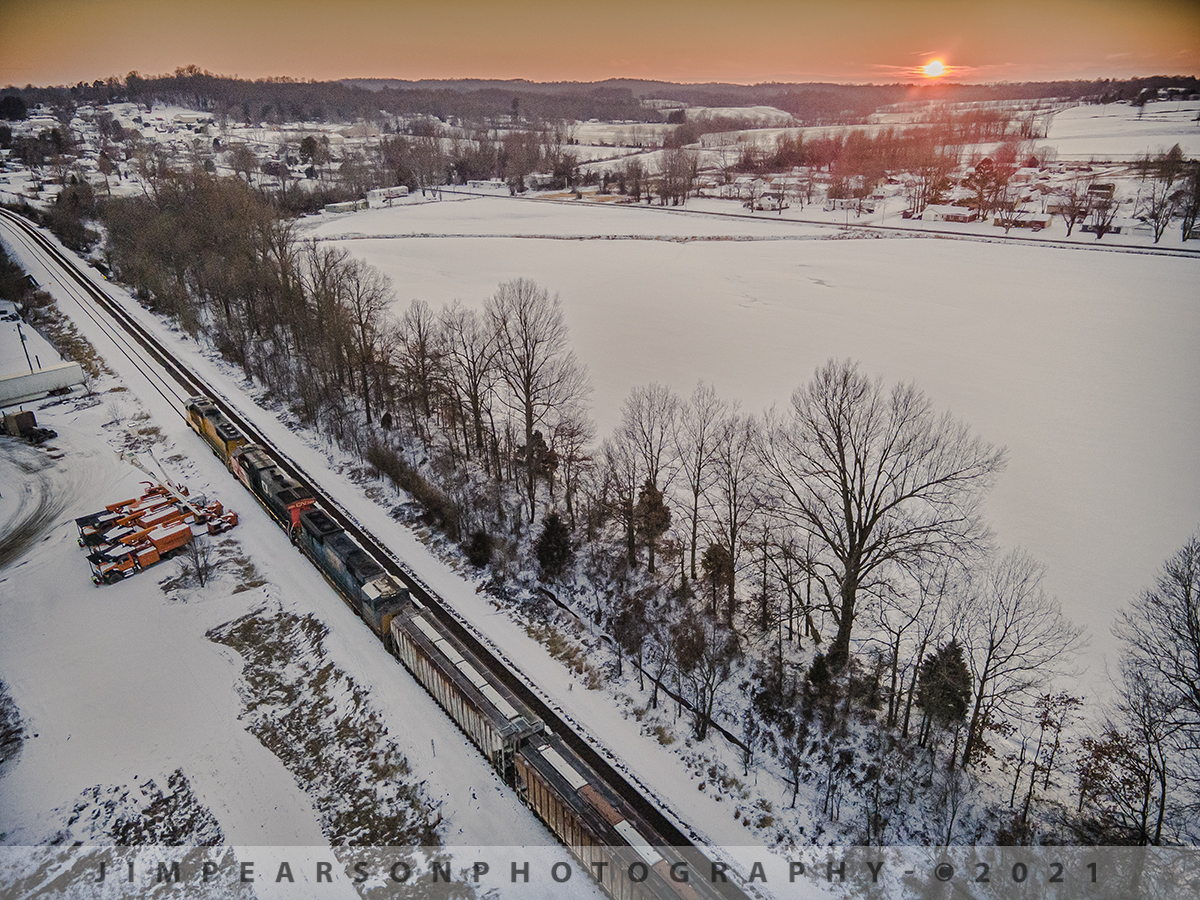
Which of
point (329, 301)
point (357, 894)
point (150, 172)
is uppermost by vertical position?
point (150, 172)

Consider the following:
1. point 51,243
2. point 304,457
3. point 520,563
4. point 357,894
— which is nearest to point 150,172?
point 51,243

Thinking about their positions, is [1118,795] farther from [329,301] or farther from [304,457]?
[329,301]

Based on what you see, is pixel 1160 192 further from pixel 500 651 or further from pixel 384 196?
pixel 384 196

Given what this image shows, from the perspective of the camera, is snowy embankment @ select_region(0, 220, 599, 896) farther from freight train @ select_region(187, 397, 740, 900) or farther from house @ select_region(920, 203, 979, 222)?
house @ select_region(920, 203, 979, 222)

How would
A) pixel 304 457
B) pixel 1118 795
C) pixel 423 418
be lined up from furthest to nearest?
1. pixel 423 418
2. pixel 304 457
3. pixel 1118 795

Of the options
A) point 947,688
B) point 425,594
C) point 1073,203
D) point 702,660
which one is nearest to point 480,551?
point 425,594

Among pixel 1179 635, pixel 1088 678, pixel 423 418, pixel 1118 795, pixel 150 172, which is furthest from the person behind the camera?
pixel 150 172
